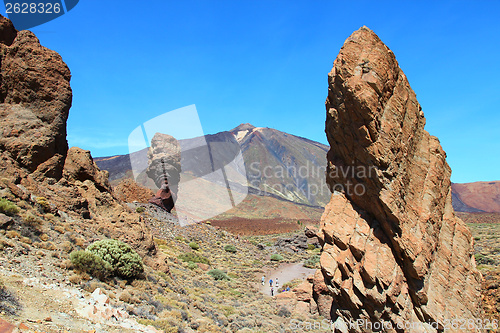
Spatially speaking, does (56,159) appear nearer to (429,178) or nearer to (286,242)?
(429,178)

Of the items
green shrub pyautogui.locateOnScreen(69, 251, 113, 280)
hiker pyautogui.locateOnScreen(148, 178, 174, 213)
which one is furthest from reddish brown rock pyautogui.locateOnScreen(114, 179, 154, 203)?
green shrub pyautogui.locateOnScreen(69, 251, 113, 280)

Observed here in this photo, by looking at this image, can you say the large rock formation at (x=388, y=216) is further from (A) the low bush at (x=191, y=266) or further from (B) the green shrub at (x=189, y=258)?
(B) the green shrub at (x=189, y=258)

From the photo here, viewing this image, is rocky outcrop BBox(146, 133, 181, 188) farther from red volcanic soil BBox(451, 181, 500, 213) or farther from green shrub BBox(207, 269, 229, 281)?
red volcanic soil BBox(451, 181, 500, 213)

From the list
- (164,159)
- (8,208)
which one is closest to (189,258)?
(8,208)

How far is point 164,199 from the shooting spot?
122 feet

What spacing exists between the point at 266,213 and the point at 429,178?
88.4 meters

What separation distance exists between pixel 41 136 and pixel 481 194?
652 feet

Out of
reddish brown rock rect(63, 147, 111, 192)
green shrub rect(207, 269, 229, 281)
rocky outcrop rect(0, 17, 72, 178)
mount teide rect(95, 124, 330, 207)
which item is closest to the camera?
rocky outcrop rect(0, 17, 72, 178)

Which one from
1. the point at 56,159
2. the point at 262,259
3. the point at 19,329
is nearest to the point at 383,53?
the point at 19,329

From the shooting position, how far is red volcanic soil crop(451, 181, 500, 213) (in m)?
152

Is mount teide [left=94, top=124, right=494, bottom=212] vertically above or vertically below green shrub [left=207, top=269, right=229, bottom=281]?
above

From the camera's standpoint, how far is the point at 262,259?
34.0 metres

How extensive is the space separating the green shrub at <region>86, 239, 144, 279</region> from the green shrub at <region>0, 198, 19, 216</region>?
2411mm

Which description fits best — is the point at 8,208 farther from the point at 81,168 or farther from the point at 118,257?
the point at 81,168
